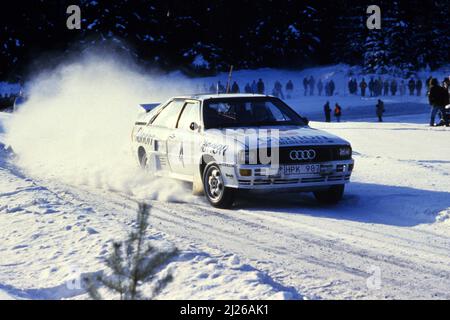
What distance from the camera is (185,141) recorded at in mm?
10430

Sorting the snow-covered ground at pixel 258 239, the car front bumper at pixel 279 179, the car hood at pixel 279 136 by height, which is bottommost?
the snow-covered ground at pixel 258 239

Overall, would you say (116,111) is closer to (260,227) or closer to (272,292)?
(260,227)

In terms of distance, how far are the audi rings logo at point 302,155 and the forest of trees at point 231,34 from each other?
47.4 m

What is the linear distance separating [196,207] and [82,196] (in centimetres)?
184

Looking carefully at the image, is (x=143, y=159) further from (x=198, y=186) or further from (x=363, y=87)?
(x=363, y=87)

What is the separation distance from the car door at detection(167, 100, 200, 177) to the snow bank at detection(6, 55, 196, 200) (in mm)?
416

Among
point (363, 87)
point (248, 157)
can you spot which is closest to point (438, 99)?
point (248, 157)

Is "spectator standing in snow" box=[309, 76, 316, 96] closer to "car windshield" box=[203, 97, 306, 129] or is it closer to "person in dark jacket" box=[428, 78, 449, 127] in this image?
"person in dark jacket" box=[428, 78, 449, 127]

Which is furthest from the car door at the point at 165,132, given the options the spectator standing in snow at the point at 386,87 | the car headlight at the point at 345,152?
the spectator standing in snow at the point at 386,87

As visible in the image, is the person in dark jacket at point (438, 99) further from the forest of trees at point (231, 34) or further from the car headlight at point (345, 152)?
the forest of trees at point (231, 34)

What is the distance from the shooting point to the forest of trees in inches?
2191

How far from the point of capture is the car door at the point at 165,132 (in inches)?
430

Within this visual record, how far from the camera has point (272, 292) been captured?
18.0 ft
